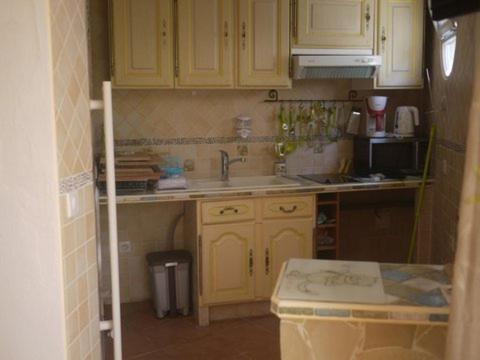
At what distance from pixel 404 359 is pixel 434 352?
96 millimetres

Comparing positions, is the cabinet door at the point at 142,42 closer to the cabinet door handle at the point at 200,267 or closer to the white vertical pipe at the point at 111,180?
the cabinet door handle at the point at 200,267

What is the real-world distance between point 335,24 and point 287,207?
4.34ft

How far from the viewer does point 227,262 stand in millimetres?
3594

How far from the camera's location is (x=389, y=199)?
437 cm

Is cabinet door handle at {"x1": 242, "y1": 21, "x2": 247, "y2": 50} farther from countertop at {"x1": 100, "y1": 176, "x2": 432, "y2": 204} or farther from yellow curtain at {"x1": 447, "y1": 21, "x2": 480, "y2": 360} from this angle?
yellow curtain at {"x1": 447, "y1": 21, "x2": 480, "y2": 360}

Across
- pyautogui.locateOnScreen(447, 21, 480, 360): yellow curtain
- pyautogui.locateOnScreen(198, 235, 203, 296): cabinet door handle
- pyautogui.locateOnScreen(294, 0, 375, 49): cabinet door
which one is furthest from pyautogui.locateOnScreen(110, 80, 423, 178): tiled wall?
pyautogui.locateOnScreen(447, 21, 480, 360): yellow curtain

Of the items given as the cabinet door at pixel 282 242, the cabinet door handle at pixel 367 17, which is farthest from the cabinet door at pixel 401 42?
the cabinet door at pixel 282 242

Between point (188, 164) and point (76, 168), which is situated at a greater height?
point (76, 168)

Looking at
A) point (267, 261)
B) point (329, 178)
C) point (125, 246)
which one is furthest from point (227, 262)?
point (329, 178)

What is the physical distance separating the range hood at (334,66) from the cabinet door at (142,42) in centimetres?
87

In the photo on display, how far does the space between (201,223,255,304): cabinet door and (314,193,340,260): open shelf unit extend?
502 millimetres

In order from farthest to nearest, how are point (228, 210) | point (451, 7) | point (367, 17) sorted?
point (367, 17), point (228, 210), point (451, 7)

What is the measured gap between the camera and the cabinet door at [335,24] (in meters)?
3.77

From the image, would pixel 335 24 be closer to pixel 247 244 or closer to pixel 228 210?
pixel 228 210
